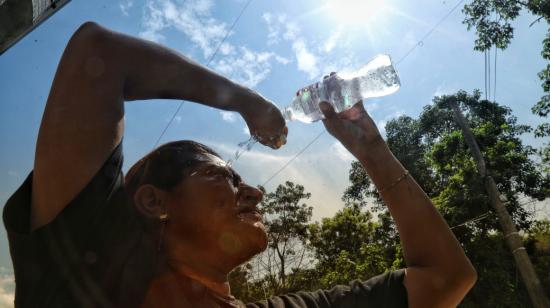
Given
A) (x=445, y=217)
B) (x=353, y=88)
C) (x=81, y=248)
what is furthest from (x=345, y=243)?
(x=81, y=248)

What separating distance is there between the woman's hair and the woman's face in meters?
0.04

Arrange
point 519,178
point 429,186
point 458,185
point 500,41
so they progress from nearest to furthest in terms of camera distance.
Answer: point 500,41
point 458,185
point 519,178
point 429,186

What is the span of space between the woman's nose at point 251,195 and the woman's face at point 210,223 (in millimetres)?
38

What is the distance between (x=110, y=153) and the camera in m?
0.91

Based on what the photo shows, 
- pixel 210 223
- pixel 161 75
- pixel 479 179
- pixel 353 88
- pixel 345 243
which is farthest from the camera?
pixel 345 243

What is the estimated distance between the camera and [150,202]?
1254 mm

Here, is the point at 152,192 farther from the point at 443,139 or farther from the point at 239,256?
the point at 443,139

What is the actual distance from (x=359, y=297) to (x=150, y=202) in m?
0.93

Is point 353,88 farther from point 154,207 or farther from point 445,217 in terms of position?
point 445,217

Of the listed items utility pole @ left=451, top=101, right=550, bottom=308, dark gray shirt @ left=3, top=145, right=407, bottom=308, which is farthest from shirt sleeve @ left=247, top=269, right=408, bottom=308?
utility pole @ left=451, top=101, right=550, bottom=308

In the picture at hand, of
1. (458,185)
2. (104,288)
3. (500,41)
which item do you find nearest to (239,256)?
(104,288)

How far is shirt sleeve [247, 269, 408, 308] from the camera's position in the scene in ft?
5.03

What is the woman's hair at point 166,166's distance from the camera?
1.30m

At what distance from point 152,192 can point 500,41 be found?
15.3m
